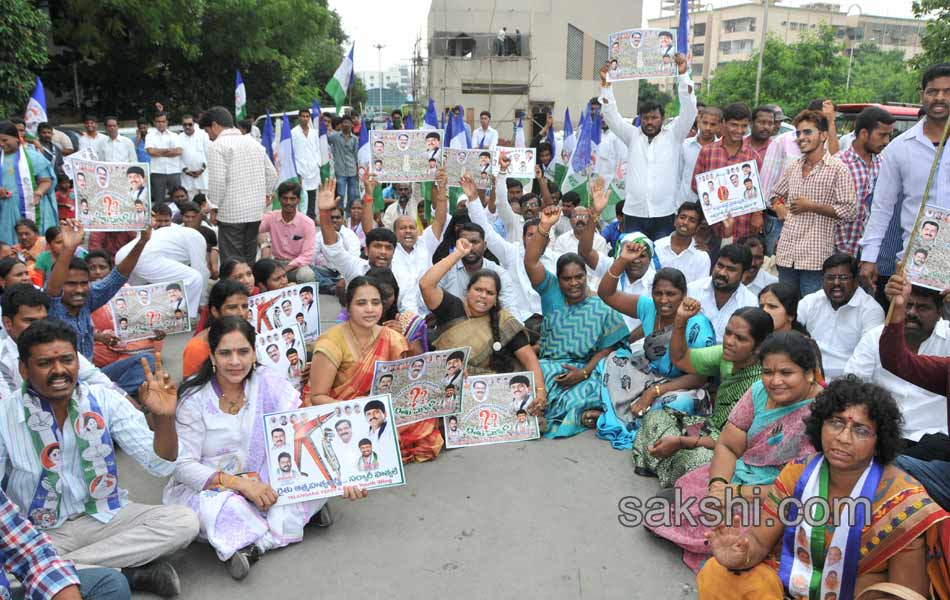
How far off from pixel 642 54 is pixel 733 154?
1252mm

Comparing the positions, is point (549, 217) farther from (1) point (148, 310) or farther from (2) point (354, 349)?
(1) point (148, 310)

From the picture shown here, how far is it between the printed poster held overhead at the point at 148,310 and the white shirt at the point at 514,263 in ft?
7.49

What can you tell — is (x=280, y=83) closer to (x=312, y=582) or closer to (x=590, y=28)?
(x=590, y=28)

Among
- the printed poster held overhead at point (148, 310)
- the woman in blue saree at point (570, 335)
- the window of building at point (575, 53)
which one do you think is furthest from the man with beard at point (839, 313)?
the window of building at point (575, 53)

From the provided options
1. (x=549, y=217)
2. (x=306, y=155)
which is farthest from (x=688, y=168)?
(x=306, y=155)

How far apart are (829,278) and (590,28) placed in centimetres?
2748

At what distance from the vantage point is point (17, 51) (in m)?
12.4

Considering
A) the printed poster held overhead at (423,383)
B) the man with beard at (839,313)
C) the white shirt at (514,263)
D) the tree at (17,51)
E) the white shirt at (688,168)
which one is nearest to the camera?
the printed poster held overhead at (423,383)

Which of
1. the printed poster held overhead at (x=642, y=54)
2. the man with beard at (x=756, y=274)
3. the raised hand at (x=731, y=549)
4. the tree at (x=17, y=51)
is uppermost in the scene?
the tree at (x=17, y=51)

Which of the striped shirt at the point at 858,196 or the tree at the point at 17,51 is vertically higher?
the tree at the point at 17,51

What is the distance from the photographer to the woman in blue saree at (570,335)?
16.1ft

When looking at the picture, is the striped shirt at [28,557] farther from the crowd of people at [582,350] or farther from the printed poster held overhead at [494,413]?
the printed poster held overhead at [494,413]

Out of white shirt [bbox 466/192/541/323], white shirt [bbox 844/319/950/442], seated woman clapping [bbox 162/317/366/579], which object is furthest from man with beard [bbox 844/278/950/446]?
seated woman clapping [bbox 162/317/366/579]

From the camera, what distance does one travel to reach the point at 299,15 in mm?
22531
